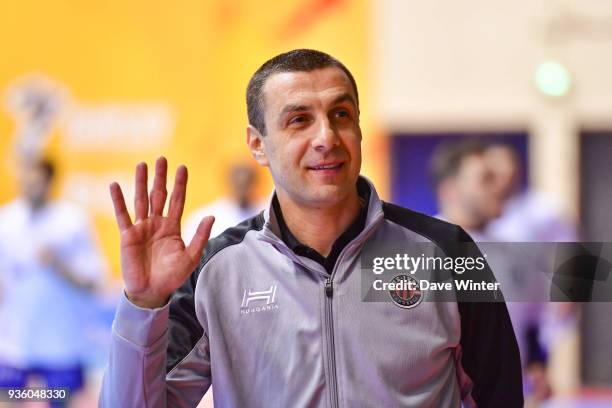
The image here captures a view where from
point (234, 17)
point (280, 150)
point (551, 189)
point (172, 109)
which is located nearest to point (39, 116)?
point (172, 109)

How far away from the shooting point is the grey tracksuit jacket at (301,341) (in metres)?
2.20

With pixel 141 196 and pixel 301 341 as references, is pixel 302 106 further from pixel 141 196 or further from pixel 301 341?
pixel 301 341

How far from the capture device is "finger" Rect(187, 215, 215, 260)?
2205mm

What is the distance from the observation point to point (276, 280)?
2336 mm

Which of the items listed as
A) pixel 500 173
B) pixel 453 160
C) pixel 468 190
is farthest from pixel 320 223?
pixel 500 173

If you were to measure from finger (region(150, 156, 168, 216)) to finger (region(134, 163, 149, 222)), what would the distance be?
21 millimetres

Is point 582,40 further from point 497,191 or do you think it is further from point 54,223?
point 54,223

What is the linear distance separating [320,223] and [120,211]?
0.49m

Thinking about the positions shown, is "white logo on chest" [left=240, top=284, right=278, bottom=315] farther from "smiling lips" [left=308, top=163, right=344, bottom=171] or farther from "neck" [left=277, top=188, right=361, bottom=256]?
"smiling lips" [left=308, top=163, right=344, bottom=171]

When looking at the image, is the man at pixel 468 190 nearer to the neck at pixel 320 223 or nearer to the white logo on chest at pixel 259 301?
the neck at pixel 320 223

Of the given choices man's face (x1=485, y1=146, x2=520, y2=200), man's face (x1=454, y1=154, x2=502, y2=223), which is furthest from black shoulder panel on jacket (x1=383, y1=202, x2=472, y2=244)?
man's face (x1=485, y1=146, x2=520, y2=200)

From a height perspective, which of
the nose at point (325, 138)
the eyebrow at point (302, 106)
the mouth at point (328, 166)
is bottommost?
the mouth at point (328, 166)

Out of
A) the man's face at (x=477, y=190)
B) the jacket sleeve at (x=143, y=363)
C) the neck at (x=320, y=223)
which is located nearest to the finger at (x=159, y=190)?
the jacket sleeve at (x=143, y=363)

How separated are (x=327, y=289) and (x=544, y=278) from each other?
2.02 ft
